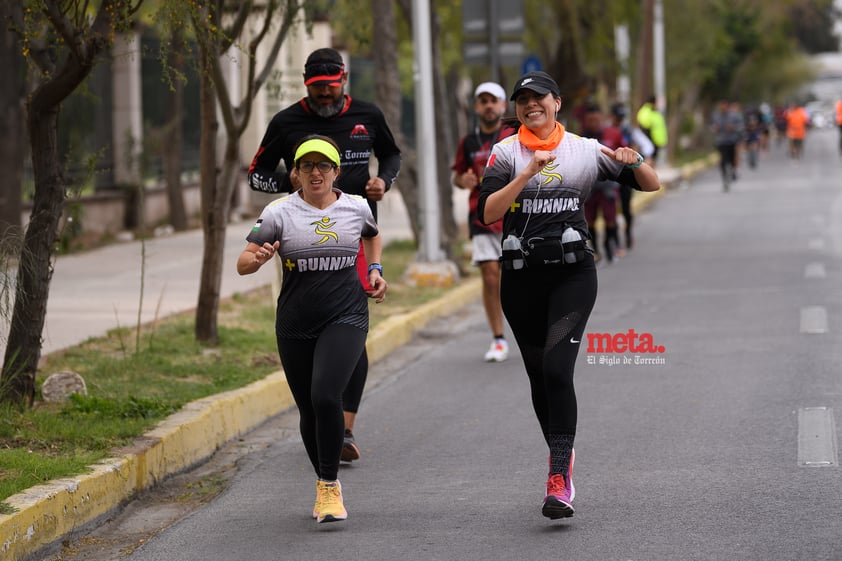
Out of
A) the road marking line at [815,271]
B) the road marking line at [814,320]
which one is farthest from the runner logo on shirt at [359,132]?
the road marking line at [815,271]

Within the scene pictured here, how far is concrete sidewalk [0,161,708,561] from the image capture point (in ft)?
20.8

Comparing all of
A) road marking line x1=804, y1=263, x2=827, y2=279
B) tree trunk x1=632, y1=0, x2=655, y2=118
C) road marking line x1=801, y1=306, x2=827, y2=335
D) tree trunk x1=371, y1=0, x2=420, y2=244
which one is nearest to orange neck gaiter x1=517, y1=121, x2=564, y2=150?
road marking line x1=801, y1=306, x2=827, y2=335

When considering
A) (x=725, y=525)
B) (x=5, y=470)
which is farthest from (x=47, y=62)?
(x=725, y=525)

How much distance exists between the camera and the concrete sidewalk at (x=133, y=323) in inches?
249

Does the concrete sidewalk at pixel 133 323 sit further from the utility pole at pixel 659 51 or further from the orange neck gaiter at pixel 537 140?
the utility pole at pixel 659 51

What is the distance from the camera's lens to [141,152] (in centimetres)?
2148

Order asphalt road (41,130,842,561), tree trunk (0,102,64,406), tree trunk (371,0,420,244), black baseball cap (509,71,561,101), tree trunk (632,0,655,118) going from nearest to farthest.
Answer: asphalt road (41,130,842,561) → black baseball cap (509,71,561,101) → tree trunk (0,102,64,406) → tree trunk (371,0,420,244) → tree trunk (632,0,655,118)

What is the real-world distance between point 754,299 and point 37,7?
319 inches

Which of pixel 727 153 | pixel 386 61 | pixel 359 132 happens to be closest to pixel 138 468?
pixel 359 132

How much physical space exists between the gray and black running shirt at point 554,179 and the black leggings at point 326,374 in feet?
2.70

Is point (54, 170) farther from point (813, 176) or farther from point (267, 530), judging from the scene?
point (813, 176)

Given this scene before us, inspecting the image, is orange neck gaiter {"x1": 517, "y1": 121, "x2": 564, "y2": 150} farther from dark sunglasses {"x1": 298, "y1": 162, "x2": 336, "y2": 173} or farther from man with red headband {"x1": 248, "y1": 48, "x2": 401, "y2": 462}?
man with red headband {"x1": 248, "y1": 48, "x2": 401, "y2": 462}

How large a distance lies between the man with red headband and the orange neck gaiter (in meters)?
1.51

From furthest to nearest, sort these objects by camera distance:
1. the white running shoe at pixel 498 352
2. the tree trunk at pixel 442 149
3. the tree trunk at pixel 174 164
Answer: the tree trunk at pixel 174 164 < the tree trunk at pixel 442 149 < the white running shoe at pixel 498 352
